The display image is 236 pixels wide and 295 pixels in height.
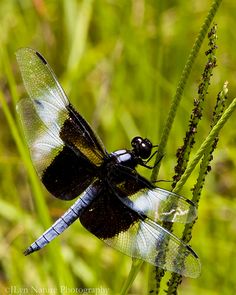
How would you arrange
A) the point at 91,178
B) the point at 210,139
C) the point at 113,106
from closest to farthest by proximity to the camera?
the point at 210,139 → the point at 91,178 → the point at 113,106

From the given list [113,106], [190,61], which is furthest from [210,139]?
[113,106]

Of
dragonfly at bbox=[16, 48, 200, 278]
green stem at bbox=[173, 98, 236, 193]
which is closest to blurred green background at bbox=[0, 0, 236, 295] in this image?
dragonfly at bbox=[16, 48, 200, 278]

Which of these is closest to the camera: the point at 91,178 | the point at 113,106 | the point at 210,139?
the point at 210,139

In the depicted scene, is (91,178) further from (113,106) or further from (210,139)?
(113,106)

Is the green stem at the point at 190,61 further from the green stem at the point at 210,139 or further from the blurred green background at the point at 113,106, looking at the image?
the blurred green background at the point at 113,106

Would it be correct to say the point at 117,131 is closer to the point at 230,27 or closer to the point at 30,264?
the point at 30,264

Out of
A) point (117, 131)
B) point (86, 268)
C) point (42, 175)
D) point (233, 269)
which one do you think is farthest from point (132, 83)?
point (42, 175)

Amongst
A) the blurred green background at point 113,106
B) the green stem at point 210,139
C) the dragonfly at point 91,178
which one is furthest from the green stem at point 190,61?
the blurred green background at point 113,106
